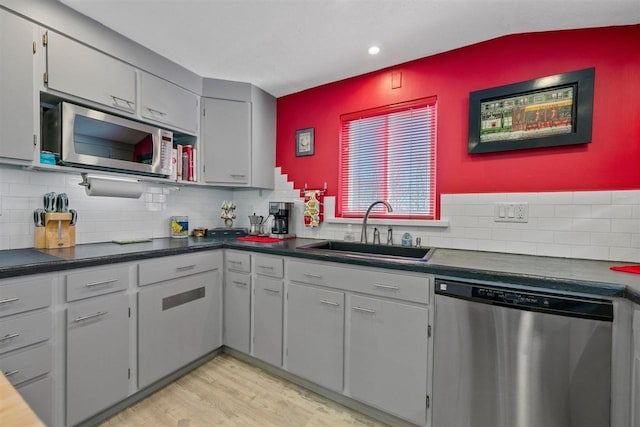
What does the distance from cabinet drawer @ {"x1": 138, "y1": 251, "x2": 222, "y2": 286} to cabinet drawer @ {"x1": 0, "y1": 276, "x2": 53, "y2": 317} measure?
44cm

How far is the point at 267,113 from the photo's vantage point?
2.82 meters

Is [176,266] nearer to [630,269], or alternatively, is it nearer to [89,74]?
[89,74]

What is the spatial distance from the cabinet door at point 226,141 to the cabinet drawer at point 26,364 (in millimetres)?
1552

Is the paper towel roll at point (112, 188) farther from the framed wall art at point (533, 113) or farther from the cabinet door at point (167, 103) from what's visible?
the framed wall art at point (533, 113)

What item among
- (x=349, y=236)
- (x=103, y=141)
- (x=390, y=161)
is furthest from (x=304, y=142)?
(x=103, y=141)

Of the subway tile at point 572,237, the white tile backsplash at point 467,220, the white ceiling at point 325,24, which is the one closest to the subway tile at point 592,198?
the white tile backsplash at point 467,220

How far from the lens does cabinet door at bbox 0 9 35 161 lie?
1455 millimetres

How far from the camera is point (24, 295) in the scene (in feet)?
4.25

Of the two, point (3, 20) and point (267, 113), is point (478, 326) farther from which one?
point (3, 20)

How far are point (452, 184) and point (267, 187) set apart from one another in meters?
1.68

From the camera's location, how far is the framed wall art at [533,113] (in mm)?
1642

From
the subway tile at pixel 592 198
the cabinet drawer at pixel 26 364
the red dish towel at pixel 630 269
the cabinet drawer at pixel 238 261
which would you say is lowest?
the cabinet drawer at pixel 26 364

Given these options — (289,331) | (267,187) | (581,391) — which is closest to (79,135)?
(267,187)

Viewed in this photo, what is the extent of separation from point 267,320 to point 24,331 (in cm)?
127
